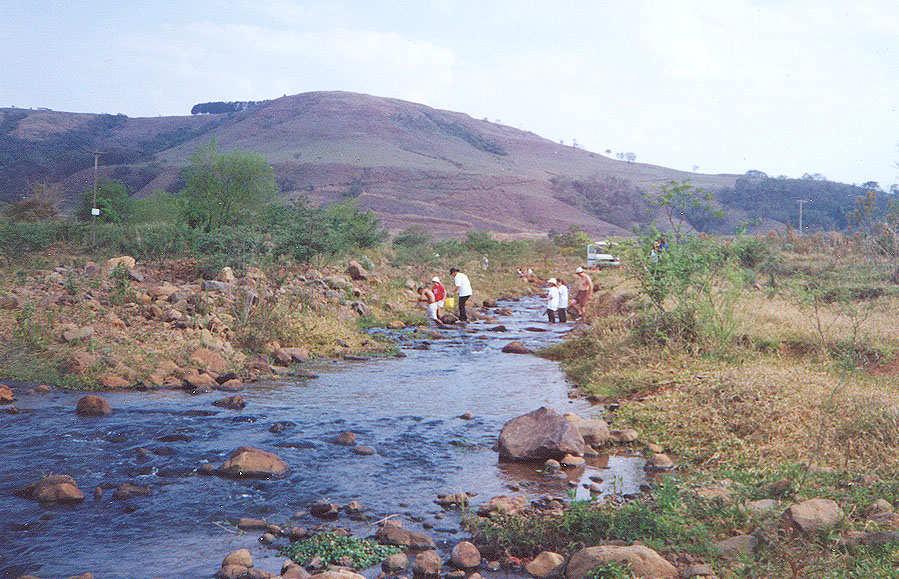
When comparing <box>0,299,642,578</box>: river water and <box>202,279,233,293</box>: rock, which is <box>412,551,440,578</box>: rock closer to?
<box>0,299,642,578</box>: river water

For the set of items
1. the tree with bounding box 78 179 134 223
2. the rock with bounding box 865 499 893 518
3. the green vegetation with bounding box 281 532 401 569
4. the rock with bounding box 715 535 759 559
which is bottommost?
the green vegetation with bounding box 281 532 401 569

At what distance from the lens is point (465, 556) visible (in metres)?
4.97

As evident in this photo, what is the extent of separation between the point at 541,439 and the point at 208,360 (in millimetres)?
5921

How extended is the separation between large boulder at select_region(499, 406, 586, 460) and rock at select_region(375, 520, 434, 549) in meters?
2.20

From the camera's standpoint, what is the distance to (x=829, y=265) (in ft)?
63.1

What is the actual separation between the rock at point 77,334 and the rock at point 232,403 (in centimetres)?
291

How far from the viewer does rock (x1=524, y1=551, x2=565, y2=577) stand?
4.80 meters

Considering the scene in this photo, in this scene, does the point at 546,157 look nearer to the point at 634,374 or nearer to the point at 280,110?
the point at 280,110

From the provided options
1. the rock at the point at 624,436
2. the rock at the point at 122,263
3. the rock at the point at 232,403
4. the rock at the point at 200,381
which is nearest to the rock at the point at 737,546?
the rock at the point at 624,436

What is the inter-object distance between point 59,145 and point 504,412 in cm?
11472

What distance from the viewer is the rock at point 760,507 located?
5.09 meters

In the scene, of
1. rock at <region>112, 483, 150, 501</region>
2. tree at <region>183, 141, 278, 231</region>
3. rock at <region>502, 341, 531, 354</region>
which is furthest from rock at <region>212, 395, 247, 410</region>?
tree at <region>183, 141, 278, 231</region>

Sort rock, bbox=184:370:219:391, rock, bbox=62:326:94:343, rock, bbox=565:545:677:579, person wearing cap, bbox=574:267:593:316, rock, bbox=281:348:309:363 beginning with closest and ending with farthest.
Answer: rock, bbox=565:545:677:579 → rock, bbox=184:370:219:391 → rock, bbox=62:326:94:343 → rock, bbox=281:348:309:363 → person wearing cap, bbox=574:267:593:316

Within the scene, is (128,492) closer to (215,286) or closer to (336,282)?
(215,286)
